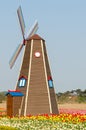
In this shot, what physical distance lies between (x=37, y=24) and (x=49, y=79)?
17.7ft

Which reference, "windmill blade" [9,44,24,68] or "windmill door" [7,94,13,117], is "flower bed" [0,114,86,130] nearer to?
"windmill door" [7,94,13,117]

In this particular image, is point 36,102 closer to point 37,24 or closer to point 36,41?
point 36,41

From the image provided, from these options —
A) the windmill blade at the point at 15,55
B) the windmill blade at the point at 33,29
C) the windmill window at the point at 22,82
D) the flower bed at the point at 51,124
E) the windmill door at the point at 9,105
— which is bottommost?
the flower bed at the point at 51,124

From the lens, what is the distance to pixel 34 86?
1097 inches

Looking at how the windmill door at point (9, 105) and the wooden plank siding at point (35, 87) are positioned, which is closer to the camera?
the wooden plank siding at point (35, 87)

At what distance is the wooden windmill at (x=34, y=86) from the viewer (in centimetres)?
2783

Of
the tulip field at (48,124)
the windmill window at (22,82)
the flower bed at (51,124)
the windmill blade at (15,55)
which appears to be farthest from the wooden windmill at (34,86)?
the flower bed at (51,124)

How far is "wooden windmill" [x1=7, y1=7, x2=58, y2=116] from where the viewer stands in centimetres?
2783

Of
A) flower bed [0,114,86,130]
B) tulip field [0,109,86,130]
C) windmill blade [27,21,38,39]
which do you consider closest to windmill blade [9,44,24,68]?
windmill blade [27,21,38,39]

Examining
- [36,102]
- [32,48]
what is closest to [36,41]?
[32,48]

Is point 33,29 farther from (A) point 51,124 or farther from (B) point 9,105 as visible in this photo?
(A) point 51,124

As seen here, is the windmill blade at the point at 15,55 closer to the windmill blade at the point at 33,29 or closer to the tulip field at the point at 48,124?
the windmill blade at the point at 33,29

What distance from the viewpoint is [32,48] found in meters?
28.3

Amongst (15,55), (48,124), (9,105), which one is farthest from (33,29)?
(48,124)
